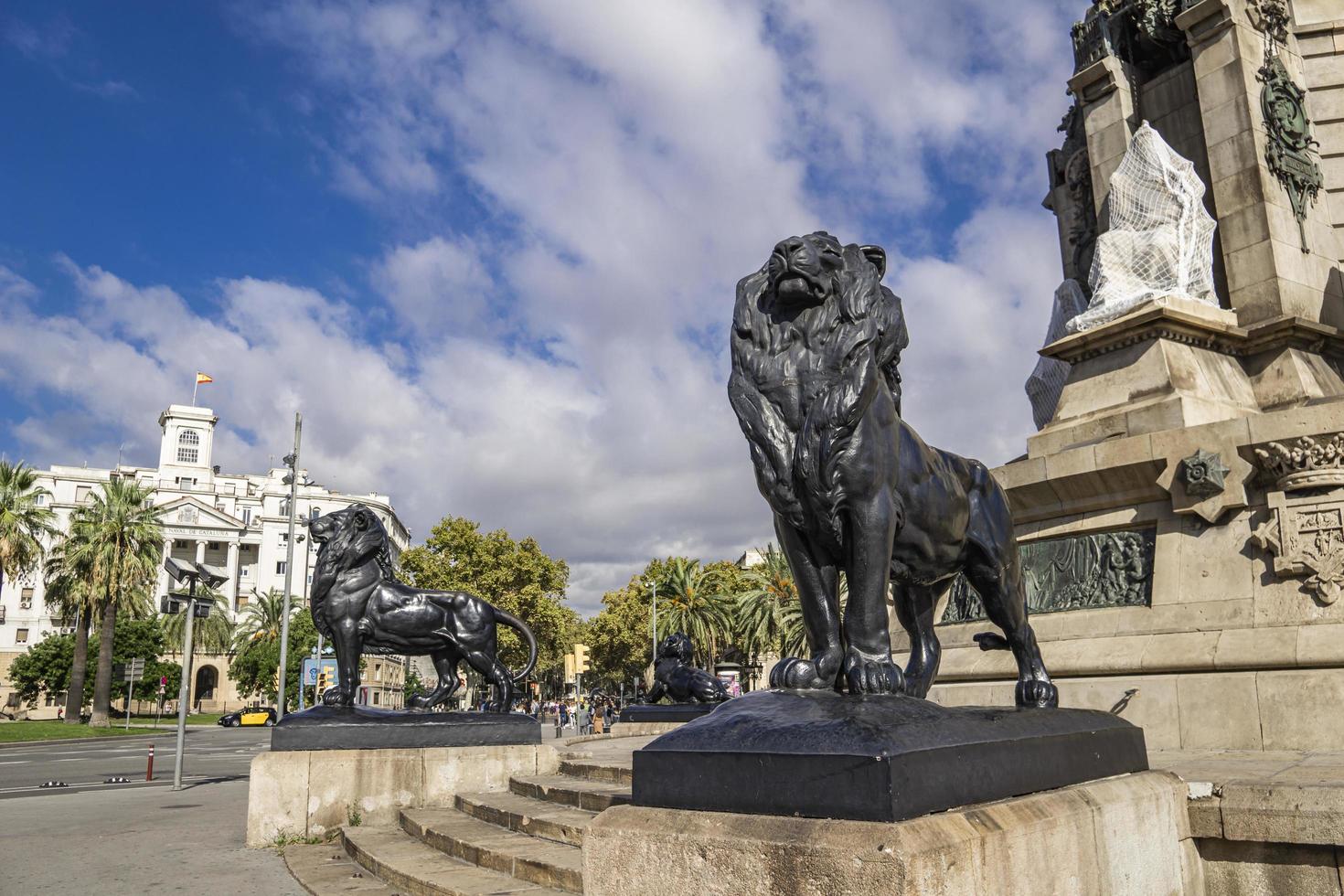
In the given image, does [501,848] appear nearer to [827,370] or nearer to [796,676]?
[796,676]

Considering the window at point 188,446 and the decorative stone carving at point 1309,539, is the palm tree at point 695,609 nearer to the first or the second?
the decorative stone carving at point 1309,539

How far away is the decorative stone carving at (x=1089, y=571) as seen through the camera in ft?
25.4

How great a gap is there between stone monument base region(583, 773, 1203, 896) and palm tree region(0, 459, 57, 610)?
43860 mm

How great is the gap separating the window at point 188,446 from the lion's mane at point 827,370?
364ft

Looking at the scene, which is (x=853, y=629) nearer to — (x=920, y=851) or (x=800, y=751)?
(x=800, y=751)

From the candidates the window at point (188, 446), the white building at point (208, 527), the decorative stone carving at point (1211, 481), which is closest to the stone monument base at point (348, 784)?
the decorative stone carving at point (1211, 481)

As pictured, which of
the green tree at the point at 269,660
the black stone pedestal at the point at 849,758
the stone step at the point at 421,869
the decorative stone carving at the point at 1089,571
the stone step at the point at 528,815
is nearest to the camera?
the black stone pedestal at the point at 849,758

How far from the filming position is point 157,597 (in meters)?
84.1

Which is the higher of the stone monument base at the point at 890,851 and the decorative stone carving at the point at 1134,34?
the decorative stone carving at the point at 1134,34

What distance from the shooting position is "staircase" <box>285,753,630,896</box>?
16.2 feet

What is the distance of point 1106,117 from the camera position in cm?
1137

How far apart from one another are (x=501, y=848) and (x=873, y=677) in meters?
3.20

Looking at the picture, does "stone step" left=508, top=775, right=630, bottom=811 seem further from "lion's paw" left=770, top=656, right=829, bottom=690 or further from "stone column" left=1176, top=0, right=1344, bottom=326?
"stone column" left=1176, top=0, right=1344, bottom=326

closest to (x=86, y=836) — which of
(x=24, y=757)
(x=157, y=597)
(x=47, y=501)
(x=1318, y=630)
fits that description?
(x=1318, y=630)
